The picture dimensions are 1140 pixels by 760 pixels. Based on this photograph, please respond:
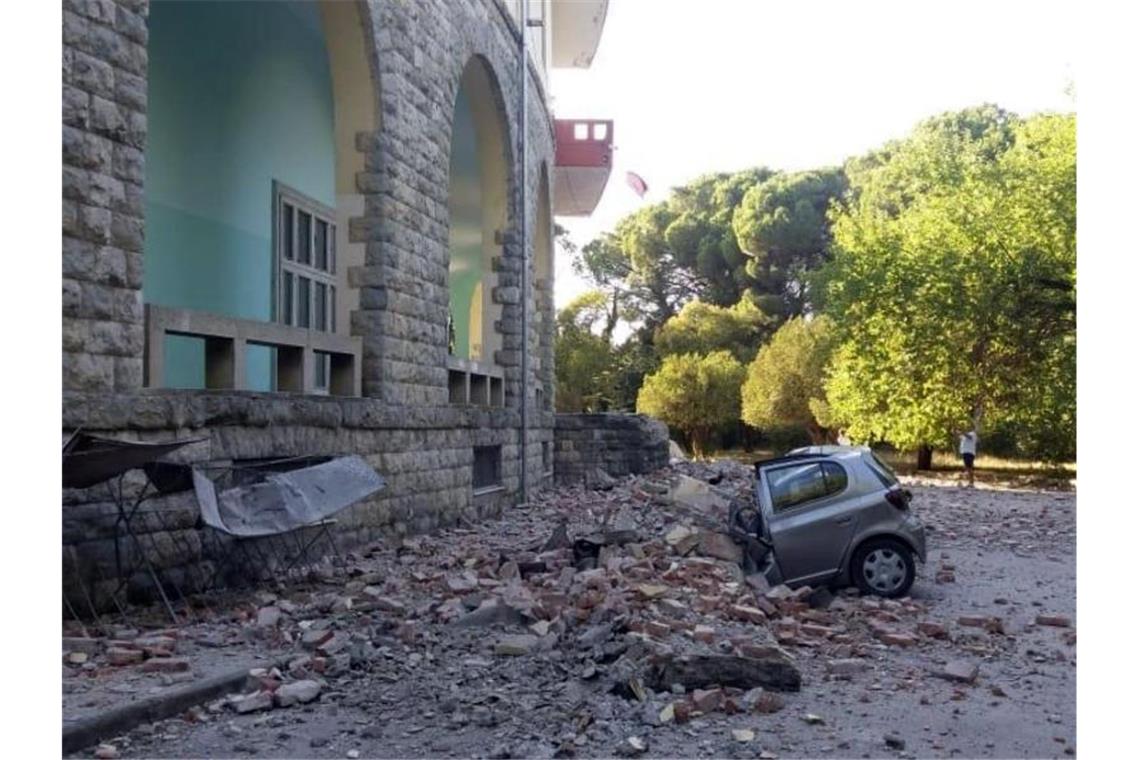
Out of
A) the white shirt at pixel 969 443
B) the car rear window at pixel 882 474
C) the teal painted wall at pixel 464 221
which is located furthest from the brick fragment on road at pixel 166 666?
the white shirt at pixel 969 443

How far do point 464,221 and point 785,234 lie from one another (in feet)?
84.4

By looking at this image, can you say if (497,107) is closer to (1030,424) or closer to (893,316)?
(893,316)

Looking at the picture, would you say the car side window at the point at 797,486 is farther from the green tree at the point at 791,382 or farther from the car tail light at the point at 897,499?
the green tree at the point at 791,382

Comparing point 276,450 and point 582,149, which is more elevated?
point 582,149

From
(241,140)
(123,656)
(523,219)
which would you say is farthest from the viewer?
(523,219)

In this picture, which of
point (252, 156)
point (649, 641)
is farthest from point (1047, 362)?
point (649, 641)

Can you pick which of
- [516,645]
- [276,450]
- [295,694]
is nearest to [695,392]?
[276,450]

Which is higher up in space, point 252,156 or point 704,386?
point 252,156

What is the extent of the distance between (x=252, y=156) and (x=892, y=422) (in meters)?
19.5

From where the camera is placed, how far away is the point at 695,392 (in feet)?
128

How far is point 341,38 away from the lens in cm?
1123

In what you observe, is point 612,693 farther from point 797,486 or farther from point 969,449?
point 969,449

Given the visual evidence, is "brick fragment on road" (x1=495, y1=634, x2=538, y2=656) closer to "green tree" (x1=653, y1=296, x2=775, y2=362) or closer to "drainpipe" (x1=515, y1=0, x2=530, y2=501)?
"drainpipe" (x1=515, y1=0, x2=530, y2=501)

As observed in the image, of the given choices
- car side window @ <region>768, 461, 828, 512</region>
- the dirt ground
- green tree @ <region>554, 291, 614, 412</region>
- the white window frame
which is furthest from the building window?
green tree @ <region>554, 291, 614, 412</region>
